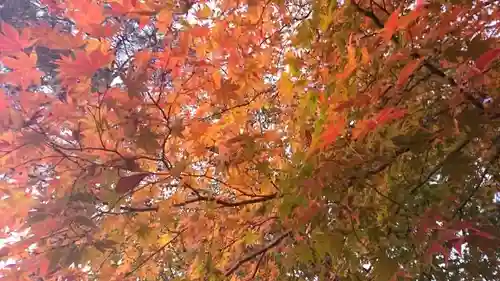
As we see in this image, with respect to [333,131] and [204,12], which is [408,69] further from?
[204,12]

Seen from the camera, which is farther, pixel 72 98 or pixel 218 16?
pixel 218 16

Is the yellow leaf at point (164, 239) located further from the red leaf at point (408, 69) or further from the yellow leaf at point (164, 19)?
the red leaf at point (408, 69)

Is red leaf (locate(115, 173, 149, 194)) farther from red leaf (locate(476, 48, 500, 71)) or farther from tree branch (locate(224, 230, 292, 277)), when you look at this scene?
red leaf (locate(476, 48, 500, 71))

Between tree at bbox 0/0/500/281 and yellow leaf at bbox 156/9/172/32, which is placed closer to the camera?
tree at bbox 0/0/500/281

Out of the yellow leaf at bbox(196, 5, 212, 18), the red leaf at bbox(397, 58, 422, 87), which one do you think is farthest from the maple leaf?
the red leaf at bbox(397, 58, 422, 87)

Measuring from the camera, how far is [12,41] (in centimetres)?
109

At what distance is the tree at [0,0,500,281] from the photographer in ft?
3.50

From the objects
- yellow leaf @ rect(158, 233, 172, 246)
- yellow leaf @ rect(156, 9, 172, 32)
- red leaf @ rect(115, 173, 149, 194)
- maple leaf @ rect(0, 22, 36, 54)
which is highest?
yellow leaf @ rect(156, 9, 172, 32)

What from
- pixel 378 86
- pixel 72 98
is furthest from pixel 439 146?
pixel 72 98

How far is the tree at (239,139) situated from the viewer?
1.07 metres

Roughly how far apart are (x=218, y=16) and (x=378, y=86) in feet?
2.39

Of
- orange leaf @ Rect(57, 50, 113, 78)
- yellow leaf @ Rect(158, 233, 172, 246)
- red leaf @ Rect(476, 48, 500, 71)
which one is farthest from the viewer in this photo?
yellow leaf @ Rect(158, 233, 172, 246)

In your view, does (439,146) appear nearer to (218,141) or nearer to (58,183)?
(218,141)

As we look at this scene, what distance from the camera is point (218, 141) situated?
1455 mm
